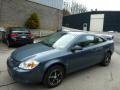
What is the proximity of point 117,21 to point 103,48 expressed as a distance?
29.8 m

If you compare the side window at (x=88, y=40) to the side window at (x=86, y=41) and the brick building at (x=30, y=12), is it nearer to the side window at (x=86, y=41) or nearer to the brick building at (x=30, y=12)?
the side window at (x=86, y=41)

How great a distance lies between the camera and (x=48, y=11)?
2095 centimetres

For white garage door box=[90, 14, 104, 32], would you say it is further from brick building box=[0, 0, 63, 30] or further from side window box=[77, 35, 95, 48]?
side window box=[77, 35, 95, 48]

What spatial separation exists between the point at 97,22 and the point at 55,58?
107 feet

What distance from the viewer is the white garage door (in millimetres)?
35356

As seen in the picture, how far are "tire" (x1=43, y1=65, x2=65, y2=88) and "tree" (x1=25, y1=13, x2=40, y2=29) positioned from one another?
42.7 ft

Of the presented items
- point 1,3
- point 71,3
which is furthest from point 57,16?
point 71,3

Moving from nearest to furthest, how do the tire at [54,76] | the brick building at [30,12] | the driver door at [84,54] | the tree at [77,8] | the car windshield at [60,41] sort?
the tire at [54,76]
the driver door at [84,54]
the car windshield at [60,41]
the brick building at [30,12]
the tree at [77,8]

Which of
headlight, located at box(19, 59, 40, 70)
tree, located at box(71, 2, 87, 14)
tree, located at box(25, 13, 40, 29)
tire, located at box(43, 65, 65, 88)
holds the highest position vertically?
tree, located at box(71, 2, 87, 14)

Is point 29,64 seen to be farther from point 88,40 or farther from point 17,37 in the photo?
point 17,37

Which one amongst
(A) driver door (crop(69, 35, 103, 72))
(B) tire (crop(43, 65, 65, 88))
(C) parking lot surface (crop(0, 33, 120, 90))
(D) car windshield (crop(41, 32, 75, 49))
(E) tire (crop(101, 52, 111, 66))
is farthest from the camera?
(E) tire (crop(101, 52, 111, 66))

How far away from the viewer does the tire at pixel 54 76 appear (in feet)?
14.9

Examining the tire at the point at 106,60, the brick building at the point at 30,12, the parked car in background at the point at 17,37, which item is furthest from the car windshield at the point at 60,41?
the brick building at the point at 30,12

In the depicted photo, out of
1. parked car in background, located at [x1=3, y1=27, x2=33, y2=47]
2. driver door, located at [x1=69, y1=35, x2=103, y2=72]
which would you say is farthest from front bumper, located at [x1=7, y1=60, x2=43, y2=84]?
parked car in background, located at [x1=3, y1=27, x2=33, y2=47]
